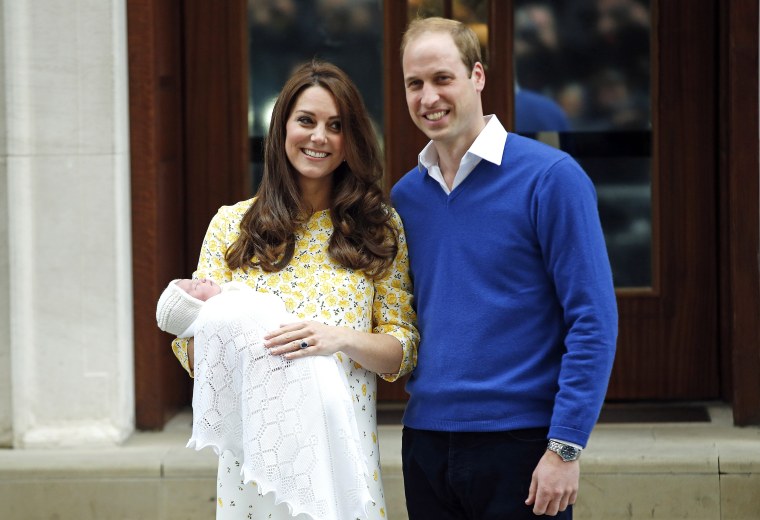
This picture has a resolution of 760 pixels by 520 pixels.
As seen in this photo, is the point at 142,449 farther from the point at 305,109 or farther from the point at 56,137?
the point at 305,109

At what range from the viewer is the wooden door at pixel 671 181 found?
19.3 ft

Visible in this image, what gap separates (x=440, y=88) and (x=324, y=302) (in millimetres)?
668

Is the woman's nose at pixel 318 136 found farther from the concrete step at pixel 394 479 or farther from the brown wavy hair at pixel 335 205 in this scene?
the concrete step at pixel 394 479

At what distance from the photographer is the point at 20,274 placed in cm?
549

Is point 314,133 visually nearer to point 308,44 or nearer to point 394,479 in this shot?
point 394,479

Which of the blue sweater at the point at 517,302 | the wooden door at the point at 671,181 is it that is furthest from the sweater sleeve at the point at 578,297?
the wooden door at the point at 671,181

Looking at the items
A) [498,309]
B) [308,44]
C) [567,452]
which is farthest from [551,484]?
[308,44]

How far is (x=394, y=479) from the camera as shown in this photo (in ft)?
17.3

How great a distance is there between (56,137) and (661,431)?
117 inches

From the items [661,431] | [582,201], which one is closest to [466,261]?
[582,201]

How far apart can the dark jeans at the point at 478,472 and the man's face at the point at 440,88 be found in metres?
0.80

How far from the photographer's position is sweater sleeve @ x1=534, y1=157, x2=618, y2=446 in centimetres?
308

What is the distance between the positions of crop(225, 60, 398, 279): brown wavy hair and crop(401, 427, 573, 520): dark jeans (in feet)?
1.74

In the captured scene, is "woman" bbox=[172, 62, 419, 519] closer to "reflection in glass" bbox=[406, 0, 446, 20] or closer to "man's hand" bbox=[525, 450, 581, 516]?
"man's hand" bbox=[525, 450, 581, 516]
